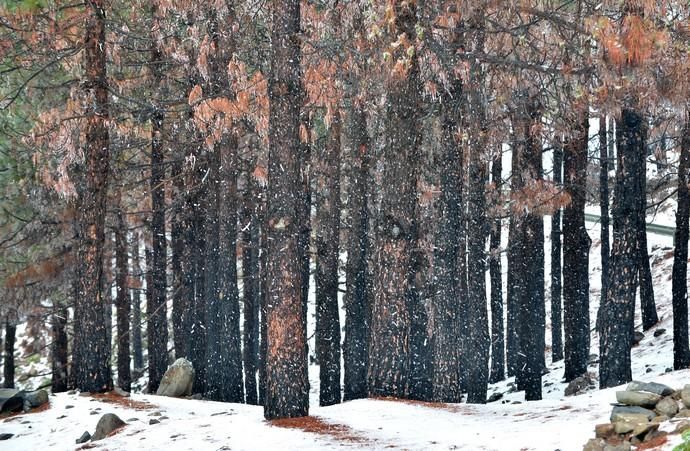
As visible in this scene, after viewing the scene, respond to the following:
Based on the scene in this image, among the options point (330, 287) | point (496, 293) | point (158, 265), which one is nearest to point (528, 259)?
point (330, 287)

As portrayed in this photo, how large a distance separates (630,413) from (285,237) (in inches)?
196

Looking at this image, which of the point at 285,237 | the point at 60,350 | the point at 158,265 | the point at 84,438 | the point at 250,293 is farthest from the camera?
the point at 60,350

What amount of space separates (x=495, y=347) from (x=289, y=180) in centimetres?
1583

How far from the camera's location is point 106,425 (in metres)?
12.2

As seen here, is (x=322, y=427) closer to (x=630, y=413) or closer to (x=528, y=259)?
(x=630, y=413)

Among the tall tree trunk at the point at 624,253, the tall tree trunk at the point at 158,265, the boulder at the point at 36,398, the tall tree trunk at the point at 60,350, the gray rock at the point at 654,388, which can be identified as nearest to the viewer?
the gray rock at the point at 654,388

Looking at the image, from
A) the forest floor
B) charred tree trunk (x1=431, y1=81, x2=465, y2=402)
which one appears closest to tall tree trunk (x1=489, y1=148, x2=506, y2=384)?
charred tree trunk (x1=431, y1=81, x2=465, y2=402)

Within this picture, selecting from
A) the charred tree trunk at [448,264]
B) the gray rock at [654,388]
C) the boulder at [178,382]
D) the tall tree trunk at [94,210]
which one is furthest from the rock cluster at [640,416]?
the boulder at [178,382]

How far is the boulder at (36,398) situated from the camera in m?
15.2

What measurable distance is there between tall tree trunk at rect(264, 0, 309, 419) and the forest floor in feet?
1.62

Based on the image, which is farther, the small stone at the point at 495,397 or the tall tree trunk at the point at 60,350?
the tall tree trunk at the point at 60,350

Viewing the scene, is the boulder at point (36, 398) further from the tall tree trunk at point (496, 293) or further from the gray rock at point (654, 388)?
the tall tree trunk at point (496, 293)

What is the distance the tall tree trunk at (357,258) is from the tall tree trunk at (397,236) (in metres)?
4.85

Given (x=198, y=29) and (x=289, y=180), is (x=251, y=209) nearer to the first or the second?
(x=198, y=29)
